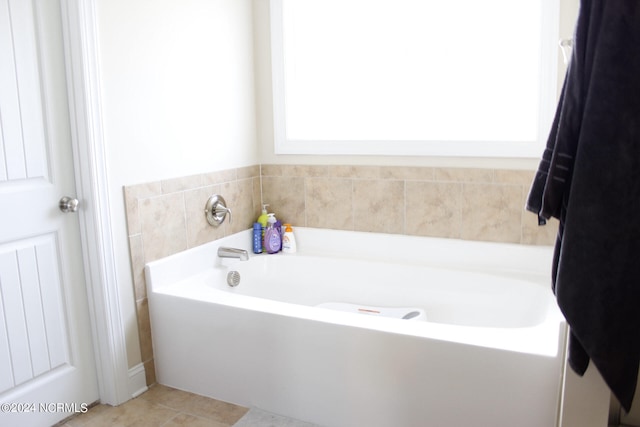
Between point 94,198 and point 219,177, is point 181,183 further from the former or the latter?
point 94,198

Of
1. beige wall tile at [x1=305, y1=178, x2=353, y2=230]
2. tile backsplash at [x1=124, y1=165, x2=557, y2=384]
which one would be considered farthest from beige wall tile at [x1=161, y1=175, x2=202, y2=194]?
beige wall tile at [x1=305, y1=178, x2=353, y2=230]

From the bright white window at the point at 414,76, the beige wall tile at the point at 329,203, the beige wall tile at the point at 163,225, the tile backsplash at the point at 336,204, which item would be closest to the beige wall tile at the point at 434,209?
the tile backsplash at the point at 336,204

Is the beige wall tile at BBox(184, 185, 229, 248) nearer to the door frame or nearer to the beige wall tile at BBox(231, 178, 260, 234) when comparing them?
the beige wall tile at BBox(231, 178, 260, 234)

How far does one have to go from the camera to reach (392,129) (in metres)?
2.89

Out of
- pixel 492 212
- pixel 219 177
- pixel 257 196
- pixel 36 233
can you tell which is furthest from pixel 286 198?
pixel 36 233

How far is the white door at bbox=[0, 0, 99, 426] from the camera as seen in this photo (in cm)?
190

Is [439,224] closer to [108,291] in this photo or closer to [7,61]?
[108,291]

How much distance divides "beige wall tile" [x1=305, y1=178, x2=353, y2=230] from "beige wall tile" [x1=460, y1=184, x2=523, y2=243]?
25.4 inches

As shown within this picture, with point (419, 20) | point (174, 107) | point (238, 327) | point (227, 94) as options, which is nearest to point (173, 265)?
point (238, 327)

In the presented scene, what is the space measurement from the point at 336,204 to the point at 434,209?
57 cm

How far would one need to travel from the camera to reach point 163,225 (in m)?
2.45

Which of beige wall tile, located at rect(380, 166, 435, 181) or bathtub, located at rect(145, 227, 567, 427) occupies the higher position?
beige wall tile, located at rect(380, 166, 435, 181)

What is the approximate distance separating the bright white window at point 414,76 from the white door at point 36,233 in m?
1.29

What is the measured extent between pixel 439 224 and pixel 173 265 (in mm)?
1355
